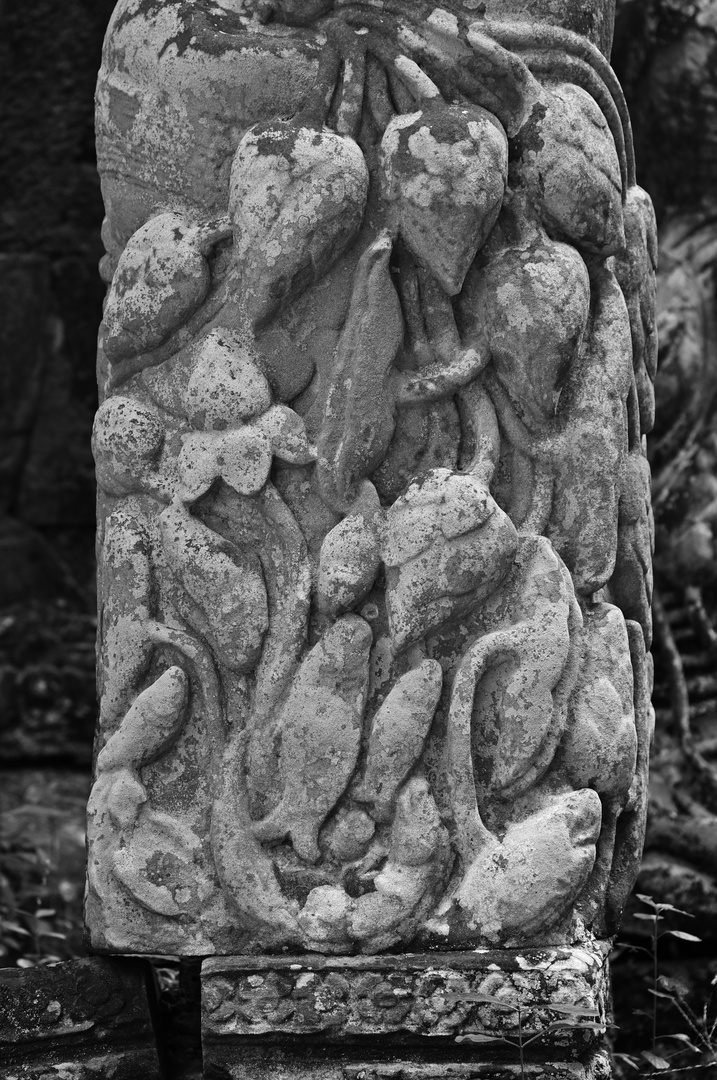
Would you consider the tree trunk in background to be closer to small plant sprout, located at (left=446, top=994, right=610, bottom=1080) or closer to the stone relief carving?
the stone relief carving

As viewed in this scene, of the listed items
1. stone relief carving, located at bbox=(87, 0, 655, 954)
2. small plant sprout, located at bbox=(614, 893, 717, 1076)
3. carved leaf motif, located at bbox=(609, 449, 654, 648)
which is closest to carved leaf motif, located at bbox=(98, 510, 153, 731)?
stone relief carving, located at bbox=(87, 0, 655, 954)

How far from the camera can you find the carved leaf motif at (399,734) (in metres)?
2.28

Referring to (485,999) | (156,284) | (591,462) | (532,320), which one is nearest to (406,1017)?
(485,999)

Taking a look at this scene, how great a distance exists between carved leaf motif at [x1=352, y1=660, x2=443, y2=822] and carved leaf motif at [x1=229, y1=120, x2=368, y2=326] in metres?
0.61

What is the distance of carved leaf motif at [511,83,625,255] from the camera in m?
2.38

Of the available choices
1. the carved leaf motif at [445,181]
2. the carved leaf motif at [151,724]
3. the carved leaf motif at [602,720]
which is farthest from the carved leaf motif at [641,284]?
the carved leaf motif at [151,724]

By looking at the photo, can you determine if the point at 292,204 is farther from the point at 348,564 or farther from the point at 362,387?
the point at 348,564

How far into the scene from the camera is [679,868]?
3.45 m

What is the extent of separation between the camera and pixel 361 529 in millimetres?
2314

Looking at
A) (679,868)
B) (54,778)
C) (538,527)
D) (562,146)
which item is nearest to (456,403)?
(538,527)

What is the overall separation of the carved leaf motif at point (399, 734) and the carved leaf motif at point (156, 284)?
26.4 inches

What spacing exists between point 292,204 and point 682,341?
76.1 inches

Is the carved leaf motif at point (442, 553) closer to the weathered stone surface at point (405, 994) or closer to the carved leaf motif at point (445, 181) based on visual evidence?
the carved leaf motif at point (445, 181)

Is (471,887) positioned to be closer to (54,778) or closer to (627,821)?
(627,821)
